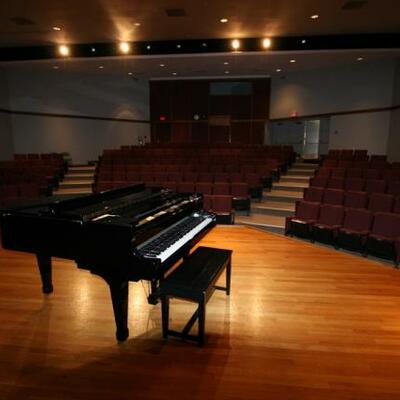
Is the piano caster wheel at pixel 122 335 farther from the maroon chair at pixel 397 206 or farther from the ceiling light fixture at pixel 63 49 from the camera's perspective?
the ceiling light fixture at pixel 63 49

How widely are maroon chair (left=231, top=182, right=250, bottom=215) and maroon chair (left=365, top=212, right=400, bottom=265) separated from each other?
1976 millimetres

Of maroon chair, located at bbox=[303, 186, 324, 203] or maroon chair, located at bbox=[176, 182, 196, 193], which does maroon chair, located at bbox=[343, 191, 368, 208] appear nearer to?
maroon chair, located at bbox=[303, 186, 324, 203]

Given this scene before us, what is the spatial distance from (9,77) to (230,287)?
8.96 metres

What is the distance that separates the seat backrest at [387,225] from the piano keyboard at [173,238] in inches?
82.4

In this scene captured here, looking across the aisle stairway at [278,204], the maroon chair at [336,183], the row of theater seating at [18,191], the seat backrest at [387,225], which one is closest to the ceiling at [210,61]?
the aisle stairway at [278,204]

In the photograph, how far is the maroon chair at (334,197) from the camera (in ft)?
14.7

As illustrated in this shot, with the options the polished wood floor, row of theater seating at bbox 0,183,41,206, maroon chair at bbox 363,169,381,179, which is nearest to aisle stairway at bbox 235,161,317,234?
maroon chair at bbox 363,169,381,179

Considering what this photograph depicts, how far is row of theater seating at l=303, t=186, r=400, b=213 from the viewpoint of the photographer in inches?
156

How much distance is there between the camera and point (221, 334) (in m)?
1.97

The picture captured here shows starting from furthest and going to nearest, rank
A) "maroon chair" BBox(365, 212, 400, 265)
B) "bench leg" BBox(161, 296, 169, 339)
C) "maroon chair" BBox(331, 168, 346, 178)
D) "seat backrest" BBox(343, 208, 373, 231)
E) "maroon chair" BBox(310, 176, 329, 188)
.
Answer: "maroon chair" BBox(331, 168, 346, 178) → "maroon chair" BBox(310, 176, 329, 188) → "seat backrest" BBox(343, 208, 373, 231) → "maroon chair" BBox(365, 212, 400, 265) → "bench leg" BBox(161, 296, 169, 339)

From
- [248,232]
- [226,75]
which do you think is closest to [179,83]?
Result: [226,75]

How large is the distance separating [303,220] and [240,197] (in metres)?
1.28

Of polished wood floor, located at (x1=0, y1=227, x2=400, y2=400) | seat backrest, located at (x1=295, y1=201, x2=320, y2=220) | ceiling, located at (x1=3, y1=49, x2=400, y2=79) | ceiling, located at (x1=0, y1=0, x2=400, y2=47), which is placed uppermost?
ceiling, located at (x1=0, y1=0, x2=400, y2=47)

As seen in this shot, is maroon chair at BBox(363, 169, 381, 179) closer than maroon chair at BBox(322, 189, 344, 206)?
No
